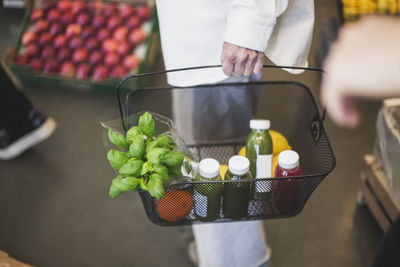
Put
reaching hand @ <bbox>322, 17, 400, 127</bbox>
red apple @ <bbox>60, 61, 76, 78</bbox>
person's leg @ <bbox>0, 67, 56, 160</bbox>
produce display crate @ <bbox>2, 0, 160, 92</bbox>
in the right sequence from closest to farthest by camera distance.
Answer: reaching hand @ <bbox>322, 17, 400, 127</bbox>, person's leg @ <bbox>0, 67, 56, 160</bbox>, produce display crate @ <bbox>2, 0, 160, 92</bbox>, red apple @ <bbox>60, 61, 76, 78</bbox>

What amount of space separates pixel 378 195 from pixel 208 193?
1007 mm

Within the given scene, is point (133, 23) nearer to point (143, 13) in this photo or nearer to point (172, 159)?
point (143, 13)

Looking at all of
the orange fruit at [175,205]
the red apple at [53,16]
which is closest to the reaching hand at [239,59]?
the orange fruit at [175,205]

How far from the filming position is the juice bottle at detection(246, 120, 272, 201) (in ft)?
2.82

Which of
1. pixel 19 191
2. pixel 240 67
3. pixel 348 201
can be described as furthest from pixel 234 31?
pixel 19 191

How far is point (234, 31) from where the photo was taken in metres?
0.88

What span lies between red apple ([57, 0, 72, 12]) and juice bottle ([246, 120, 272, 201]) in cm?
201

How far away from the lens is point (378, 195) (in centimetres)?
149

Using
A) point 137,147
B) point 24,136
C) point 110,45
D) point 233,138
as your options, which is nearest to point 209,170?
point 137,147

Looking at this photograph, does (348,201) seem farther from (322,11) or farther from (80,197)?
(322,11)

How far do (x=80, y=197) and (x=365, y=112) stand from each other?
1605 millimetres

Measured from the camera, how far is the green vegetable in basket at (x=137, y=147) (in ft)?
2.46

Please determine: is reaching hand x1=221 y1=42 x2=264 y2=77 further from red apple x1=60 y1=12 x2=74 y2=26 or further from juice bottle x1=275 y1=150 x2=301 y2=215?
red apple x1=60 y1=12 x2=74 y2=26

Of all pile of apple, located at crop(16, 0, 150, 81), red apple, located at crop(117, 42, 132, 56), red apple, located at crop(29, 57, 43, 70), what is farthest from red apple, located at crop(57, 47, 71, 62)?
red apple, located at crop(117, 42, 132, 56)
